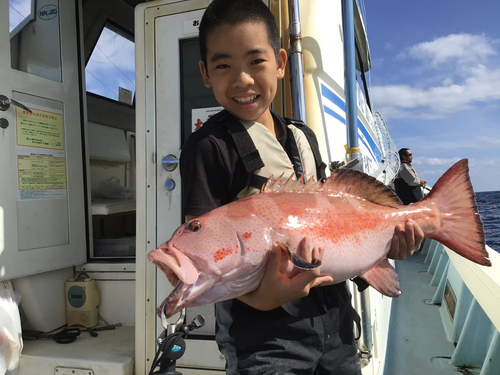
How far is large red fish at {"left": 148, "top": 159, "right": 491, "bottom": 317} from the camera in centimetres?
108

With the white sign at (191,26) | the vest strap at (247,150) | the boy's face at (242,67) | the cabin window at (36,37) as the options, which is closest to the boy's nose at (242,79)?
the boy's face at (242,67)

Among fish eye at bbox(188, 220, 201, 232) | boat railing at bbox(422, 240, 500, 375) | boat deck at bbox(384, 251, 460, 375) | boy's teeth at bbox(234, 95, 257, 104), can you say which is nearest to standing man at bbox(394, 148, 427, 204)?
boat deck at bbox(384, 251, 460, 375)

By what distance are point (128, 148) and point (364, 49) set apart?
534cm

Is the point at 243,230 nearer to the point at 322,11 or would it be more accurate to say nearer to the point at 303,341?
the point at 303,341

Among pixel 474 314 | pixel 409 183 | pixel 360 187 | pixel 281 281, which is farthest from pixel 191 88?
pixel 409 183

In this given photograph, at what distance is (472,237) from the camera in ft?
4.45

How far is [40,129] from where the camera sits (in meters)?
2.92

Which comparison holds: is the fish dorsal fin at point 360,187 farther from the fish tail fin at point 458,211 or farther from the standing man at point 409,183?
the standing man at point 409,183

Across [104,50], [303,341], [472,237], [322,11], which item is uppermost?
[104,50]

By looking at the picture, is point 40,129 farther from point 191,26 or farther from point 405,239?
point 405,239

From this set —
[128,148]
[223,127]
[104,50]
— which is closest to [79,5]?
[104,50]

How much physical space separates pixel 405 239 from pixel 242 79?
90 centimetres

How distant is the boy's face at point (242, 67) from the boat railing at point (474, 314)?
7.89ft

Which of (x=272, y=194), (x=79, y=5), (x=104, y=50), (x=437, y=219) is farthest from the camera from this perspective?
(x=104, y=50)
